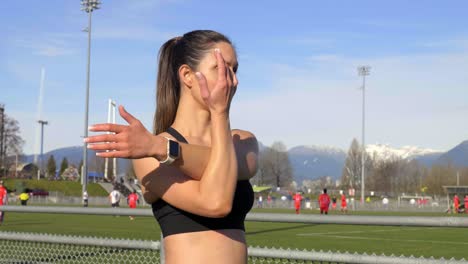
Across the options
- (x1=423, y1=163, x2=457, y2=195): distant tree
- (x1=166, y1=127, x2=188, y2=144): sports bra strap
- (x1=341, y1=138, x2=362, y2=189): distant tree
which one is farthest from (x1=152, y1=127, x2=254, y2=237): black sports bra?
(x1=341, y1=138, x2=362, y2=189): distant tree

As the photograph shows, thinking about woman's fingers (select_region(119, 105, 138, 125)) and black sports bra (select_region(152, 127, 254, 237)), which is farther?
black sports bra (select_region(152, 127, 254, 237))

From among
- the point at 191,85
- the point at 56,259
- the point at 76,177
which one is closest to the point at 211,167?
the point at 191,85

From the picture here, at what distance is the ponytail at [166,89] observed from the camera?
268 centimetres

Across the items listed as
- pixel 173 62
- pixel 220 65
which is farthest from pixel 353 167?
pixel 220 65

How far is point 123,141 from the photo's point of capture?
219 cm

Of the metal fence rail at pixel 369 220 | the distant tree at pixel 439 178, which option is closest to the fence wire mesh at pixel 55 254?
the metal fence rail at pixel 369 220

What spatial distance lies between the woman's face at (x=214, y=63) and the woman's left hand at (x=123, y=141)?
351mm

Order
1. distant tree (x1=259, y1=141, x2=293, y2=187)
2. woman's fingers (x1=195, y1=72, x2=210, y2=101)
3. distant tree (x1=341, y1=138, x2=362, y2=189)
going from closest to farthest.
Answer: woman's fingers (x1=195, y1=72, x2=210, y2=101) → distant tree (x1=259, y1=141, x2=293, y2=187) → distant tree (x1=341, y1=138, x2=362, y2=189)

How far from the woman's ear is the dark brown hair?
0.02 m

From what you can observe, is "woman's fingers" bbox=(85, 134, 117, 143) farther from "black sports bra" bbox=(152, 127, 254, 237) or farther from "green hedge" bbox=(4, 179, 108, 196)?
"green hedge" bbox=(4, 179, 108, 196)

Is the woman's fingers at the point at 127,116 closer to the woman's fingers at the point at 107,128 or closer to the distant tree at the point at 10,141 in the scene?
the woman's fingers at the point at 107,128

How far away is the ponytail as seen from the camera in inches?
105

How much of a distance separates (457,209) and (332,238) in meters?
31.8

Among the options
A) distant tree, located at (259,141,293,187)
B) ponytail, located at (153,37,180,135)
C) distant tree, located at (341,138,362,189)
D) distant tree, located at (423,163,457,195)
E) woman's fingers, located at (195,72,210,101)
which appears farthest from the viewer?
distant tree, located at (341,138,362,189)
